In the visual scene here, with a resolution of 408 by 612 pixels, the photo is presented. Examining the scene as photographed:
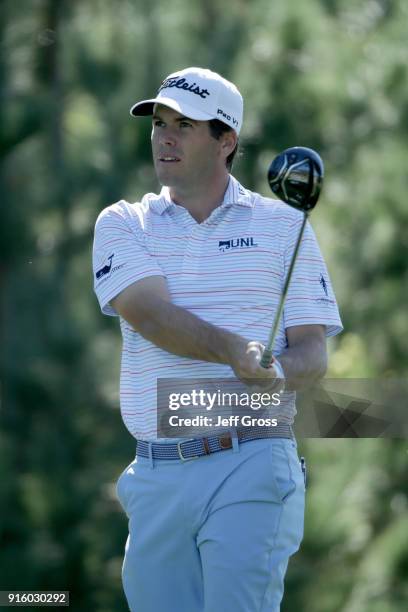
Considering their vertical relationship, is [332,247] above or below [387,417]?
above

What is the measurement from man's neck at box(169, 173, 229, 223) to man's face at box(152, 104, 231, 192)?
0.04 ft

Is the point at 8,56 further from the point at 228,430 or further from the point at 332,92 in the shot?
the point at 228,430

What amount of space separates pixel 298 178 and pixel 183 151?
50 centimetres

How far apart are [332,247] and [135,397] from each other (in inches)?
194

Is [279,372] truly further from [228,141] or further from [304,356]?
[228,141]

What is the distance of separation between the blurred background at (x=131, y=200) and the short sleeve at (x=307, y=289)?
423 cm

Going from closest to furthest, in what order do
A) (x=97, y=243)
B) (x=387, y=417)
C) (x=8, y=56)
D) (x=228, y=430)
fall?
1. (x=228, y=430)
2. (x=97, y=243)
3. (x=387, y=417)
4. (x=8, y=56)

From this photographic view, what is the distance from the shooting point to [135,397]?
10.0ft

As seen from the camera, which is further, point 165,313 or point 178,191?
point 178,191

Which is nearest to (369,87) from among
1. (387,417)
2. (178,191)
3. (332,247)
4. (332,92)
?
(332,92)

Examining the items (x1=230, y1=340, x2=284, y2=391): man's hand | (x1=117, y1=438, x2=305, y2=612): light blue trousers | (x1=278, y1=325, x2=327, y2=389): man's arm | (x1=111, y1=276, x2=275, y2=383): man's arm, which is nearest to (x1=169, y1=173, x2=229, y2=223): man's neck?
(x1=111, y1=276, x2=275, y2=383): man's arm

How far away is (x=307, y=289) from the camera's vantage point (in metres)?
3.09

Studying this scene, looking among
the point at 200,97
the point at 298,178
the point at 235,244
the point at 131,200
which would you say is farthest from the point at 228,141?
the point at 131,200

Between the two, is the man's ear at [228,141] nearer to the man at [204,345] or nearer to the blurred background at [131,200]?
the man at [204,345]
